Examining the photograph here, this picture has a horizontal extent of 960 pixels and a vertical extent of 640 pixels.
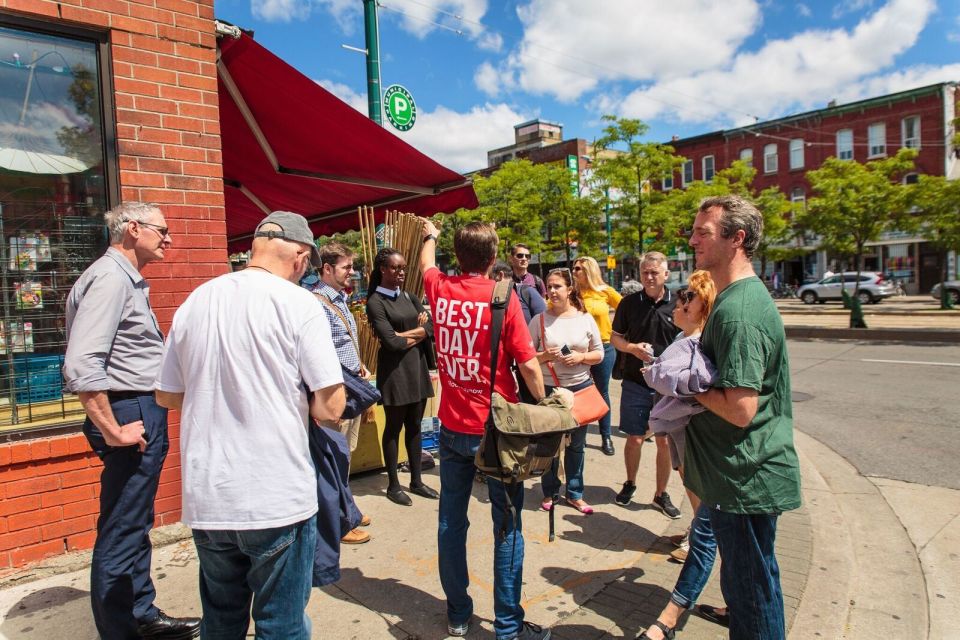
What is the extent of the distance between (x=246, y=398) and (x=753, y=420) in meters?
1.74

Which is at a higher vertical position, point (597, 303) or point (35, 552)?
point (597, 303)

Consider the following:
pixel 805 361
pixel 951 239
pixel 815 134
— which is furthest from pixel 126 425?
pixel 815 134

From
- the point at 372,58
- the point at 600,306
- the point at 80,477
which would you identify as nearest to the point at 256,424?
the point at 80,477

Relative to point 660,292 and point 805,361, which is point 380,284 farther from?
point 805,361

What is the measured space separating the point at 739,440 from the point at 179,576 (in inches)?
119

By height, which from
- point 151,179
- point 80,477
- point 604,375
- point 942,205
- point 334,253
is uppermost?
point 942,205

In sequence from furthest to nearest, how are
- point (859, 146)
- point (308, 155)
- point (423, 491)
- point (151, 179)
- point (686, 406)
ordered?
point (859, 146)
point (308, 155)
point (423, 491)
point (151, 179)
point (686, 406)

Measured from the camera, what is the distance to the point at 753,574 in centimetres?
219

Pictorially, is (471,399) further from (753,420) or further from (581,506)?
(581,506)

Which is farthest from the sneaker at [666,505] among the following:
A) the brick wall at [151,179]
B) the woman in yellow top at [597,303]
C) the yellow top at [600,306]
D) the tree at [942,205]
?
the tree at [942,205]

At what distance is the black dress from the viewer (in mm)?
4391

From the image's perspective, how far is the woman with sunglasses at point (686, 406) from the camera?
86.1 inches

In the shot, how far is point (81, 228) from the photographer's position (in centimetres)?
349

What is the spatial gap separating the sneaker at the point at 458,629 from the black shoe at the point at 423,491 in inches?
67.1
